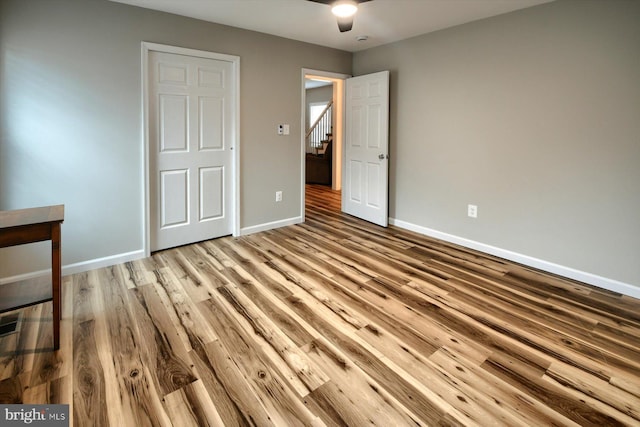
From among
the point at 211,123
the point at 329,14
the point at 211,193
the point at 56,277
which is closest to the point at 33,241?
the point at 56,277

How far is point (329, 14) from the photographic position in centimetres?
345

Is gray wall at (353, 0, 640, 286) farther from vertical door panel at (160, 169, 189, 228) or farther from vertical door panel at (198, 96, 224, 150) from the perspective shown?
vertical door panel at (160, 169, 189, 228)

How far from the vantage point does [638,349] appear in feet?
7.08

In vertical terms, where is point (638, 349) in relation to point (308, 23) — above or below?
below

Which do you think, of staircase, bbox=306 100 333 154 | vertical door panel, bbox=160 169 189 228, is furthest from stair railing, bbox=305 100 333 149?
vertical door panel, bbox=160 169 189 228

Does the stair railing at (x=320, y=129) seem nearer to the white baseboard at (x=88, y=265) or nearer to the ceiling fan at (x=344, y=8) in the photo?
the ceiling fan at (x=344, y=8)

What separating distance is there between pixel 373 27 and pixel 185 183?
2673mm

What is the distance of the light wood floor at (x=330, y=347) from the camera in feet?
5.43

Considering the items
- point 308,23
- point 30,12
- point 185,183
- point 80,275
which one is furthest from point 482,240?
point 30,12

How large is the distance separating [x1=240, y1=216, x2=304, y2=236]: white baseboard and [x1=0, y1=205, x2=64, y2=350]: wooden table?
7.67 ft

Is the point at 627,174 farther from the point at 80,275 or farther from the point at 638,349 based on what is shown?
the point at 80,275

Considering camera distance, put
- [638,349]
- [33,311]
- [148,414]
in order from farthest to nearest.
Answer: [33,311] → [638,349] → [148,414]

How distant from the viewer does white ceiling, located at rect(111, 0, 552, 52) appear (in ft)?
10.4

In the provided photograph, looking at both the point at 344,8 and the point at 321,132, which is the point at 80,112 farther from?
the point at 321,132
